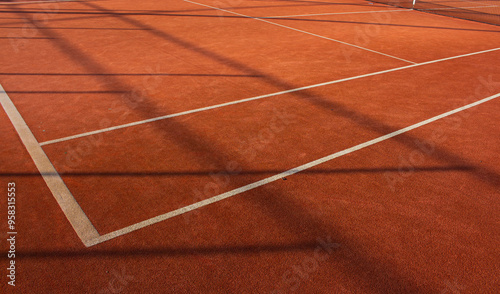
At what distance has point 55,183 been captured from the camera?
17.2 ft

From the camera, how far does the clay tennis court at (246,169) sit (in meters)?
4.05

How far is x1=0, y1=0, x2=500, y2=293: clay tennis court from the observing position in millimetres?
4055

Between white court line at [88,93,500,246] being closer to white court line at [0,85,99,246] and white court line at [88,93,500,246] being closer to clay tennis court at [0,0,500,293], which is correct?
clay tennis court at [0,0,500,293]

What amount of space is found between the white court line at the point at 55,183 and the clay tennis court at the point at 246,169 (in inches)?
1.0

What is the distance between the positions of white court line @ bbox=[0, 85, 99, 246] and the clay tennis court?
0.03 metres

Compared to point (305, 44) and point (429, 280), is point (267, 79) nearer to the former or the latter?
point (305, 44)

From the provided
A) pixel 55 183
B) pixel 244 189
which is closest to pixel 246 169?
pixel 244 189

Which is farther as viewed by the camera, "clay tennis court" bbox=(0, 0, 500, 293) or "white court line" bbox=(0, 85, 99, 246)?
"white court line" bbox=(0, 85, 99, 246)

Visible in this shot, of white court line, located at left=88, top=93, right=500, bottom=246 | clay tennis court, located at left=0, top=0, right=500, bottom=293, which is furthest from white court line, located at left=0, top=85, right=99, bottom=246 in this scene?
white court line, located at left=88, top=93, right=500, bottom=246

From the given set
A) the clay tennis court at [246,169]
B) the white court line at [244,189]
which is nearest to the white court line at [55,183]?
the clay tennis court at [246,169]

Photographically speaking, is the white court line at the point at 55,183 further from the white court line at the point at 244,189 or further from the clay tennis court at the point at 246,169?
the white court line at the point at 244,189

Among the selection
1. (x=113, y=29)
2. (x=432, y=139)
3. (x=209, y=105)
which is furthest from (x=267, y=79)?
(x=113, y=29)

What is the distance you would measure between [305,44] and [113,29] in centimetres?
643

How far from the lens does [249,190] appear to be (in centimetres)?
523
